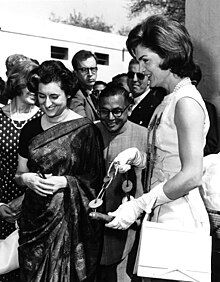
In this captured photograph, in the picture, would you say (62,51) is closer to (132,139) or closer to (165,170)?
(132,139)

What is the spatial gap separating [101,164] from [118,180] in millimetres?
142

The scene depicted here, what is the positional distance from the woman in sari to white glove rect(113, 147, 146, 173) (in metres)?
0.32

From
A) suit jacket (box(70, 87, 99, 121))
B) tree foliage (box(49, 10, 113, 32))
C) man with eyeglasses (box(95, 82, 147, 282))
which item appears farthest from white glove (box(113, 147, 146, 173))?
tree foliage (box(49, 10, 113, 32))

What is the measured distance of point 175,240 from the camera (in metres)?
1.91

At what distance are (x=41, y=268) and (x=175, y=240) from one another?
1.12 meters

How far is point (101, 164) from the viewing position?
2.93m

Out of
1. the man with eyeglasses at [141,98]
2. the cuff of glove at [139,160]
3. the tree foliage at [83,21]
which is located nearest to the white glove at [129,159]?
the cuff of glove at [139,160]

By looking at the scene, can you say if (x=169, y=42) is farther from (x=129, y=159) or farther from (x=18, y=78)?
(x=18, y=78)

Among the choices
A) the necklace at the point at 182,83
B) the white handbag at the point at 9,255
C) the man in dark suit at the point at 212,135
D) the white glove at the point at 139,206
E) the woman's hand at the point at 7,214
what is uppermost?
the necklace at the point at 182,83

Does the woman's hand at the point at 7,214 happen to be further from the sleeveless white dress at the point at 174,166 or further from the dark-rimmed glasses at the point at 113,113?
the sleeveless white dress at the point at 174,166

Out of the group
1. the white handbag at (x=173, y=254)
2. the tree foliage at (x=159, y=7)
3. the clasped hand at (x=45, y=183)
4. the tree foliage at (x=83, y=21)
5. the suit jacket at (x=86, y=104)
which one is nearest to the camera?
the white handbag at (x=173, y=254)

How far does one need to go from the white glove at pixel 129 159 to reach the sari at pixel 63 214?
316 millimetres

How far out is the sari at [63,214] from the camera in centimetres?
281

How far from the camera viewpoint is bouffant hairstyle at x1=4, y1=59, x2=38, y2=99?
134 inches
